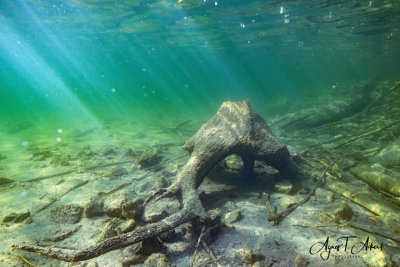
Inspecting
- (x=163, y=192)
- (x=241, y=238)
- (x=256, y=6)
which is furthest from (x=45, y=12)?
(x=241, y=238)

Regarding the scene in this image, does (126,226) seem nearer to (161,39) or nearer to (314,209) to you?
(314,209)

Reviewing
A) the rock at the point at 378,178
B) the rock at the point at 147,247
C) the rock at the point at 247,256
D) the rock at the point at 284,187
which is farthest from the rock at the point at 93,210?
the rock at the point at 378,178

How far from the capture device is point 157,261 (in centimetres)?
342

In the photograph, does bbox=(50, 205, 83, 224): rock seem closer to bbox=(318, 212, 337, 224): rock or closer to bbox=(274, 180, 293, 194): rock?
bbox=(274, 180, 293, 194): rock

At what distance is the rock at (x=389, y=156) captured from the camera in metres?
6.83

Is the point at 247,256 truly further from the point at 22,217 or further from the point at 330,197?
the point at 22,217

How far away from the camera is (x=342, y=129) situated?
12.6m

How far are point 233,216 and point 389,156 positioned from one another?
627cm

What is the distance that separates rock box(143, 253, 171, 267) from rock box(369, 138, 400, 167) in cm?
753

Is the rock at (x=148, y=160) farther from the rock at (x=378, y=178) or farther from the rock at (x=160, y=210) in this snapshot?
the rock at (x=378, y=178)

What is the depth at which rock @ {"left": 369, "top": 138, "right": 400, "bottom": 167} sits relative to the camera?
6.83m

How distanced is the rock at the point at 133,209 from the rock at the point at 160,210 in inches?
5.7

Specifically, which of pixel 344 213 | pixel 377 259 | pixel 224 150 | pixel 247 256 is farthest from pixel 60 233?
pixel 344 213

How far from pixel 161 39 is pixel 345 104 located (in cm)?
2755
